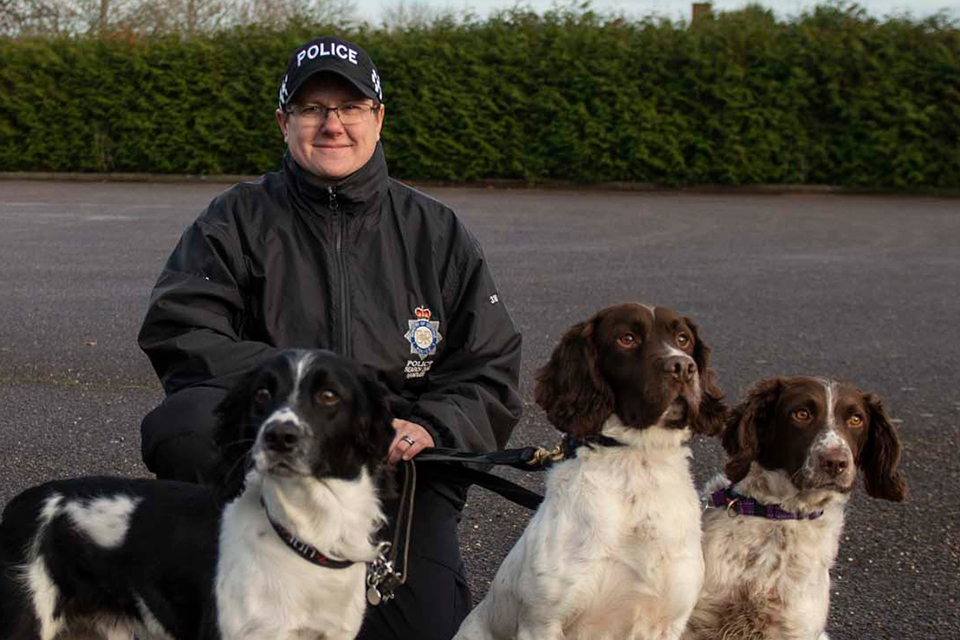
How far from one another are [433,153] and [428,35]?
2.46m

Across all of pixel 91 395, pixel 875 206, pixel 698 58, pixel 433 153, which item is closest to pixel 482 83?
pixel 433 153

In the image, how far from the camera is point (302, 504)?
134 inches

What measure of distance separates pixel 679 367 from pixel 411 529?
4.13 feet

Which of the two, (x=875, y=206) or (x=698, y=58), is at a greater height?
(x=698, y=58)

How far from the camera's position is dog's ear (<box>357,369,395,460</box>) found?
341cm

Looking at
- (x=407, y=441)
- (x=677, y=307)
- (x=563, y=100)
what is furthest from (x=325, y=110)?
(x=563, y=100)

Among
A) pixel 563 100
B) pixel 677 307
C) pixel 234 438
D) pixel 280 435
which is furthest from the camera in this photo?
pixel 563 100

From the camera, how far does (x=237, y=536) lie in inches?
134

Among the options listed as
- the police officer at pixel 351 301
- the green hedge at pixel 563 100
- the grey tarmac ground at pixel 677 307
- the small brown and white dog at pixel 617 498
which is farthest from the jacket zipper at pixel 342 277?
the green hedge at pixel 563 100

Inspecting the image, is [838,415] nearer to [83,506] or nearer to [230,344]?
[230,344]

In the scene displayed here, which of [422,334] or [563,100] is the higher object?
[563,100]

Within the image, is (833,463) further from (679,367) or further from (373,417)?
(373,417)

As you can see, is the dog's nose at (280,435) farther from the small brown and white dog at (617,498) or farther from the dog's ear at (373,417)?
the small brown and white dog at (617,498)

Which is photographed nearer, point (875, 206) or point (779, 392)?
point (779, 392)
